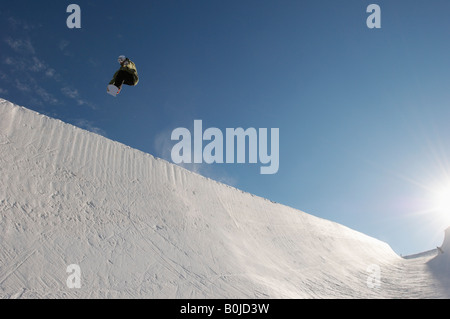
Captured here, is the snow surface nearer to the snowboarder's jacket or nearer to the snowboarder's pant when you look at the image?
the snowboarder's pant

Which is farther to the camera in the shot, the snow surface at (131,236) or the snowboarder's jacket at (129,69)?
the snowboarder's jacket at (129,69)

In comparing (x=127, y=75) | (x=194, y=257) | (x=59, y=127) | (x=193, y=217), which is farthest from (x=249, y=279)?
(x=59, y=127)

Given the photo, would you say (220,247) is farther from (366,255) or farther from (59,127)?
(366,255)

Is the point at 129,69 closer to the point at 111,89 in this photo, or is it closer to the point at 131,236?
the point at 111,89

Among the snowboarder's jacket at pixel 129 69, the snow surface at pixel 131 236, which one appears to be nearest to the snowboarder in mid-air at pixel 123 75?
the snowboarder's jacket at pixel 129 69

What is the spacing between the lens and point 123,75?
624cm

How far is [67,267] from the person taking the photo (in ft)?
15.0

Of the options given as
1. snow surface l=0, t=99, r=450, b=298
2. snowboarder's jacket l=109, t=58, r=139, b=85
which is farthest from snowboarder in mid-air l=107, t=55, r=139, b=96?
snow surface l=0, t=99, r=450, b=298

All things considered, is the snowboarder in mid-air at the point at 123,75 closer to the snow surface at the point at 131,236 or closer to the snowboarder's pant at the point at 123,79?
the snowboarder's pant at the point at 123,79

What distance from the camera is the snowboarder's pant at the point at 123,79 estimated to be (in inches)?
245

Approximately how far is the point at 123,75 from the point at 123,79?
11cm

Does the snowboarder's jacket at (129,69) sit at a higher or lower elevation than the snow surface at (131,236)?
higher
